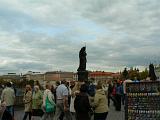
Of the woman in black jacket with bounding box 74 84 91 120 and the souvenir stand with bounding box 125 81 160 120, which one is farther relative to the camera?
the woman in black jacket with bounding box 74 84 91 120

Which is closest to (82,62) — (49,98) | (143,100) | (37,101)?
(37,101)

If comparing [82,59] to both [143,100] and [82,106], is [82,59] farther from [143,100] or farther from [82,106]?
[143,100]

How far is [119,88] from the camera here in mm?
24547

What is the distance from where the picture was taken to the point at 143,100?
9.23 m

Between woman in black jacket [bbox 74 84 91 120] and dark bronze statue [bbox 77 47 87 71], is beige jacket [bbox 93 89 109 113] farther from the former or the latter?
dark bronze statue [bbox 77 47 87 71]

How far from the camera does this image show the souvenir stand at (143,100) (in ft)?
30.0

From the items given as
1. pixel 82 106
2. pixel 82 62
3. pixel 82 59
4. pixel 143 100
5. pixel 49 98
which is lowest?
pixel 82 106

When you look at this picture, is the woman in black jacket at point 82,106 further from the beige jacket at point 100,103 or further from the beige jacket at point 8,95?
the beige jacket at point 8,95

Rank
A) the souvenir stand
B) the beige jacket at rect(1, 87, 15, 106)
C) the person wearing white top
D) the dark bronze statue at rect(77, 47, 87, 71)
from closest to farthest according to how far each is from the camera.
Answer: the souvenir stand, the person wearing white top, the beige jacket at rect(1, 87, 15, 106), the dark bronze statue at rect(77, 47, 87, 71)

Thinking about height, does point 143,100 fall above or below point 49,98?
above

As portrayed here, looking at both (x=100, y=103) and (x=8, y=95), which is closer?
(x=100, y=103)

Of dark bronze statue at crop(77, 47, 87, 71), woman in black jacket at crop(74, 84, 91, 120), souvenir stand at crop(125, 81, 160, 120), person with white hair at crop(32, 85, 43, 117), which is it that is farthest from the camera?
dark bronze statue at crop(77, 47, 87, 71)

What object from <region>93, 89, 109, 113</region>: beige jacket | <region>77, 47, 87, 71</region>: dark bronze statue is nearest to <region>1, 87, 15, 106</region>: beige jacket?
<region>93, 89, 109, 113</region>: beige jacket

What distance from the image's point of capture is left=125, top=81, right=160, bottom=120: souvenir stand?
9156 mm
